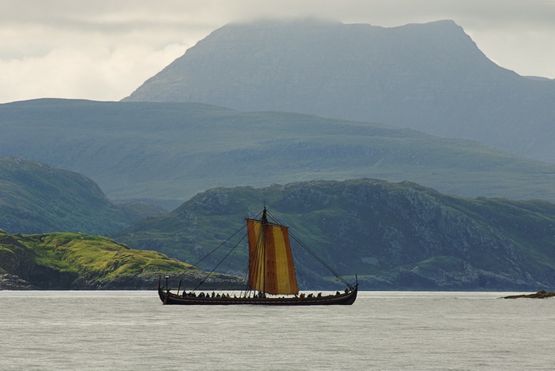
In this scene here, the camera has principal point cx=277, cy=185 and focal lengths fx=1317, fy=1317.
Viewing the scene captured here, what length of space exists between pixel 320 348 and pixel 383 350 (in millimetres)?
6948

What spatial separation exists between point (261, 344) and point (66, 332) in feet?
102

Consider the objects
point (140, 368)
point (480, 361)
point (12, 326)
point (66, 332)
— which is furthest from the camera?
point (12, 326)

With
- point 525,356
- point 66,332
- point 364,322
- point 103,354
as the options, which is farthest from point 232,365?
point 364,322

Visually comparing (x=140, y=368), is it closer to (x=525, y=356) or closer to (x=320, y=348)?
(x=320, y=348)

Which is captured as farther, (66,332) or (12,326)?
(12,326)

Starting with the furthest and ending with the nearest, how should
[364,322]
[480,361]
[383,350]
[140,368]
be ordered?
1. [364,322]
2. [383,350]
3. [480,361]
4. [140,368]

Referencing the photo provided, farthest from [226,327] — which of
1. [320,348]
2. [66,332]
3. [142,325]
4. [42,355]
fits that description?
[42,355]

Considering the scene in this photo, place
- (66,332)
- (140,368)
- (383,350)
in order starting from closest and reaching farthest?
(140,368)
(383,350)
(66,332)

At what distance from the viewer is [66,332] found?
166125mm

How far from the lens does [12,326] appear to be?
7047 inches

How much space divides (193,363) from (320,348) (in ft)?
76.2

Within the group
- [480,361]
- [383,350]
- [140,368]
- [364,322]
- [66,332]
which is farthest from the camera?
[364,322]

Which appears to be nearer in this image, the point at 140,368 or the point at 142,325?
the point at 140,368

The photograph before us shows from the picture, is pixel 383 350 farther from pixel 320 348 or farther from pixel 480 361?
pixel 480 361
